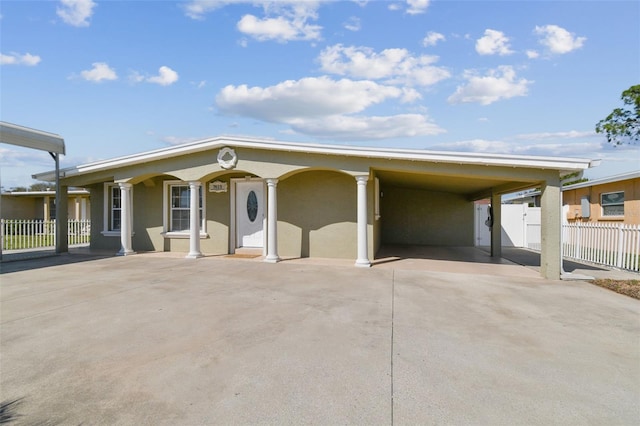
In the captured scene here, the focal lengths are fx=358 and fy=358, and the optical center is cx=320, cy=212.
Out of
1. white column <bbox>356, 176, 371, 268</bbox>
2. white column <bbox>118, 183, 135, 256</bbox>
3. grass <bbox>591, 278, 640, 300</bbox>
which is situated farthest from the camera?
white column <bbox>118, 183, 135, 256</bbox>

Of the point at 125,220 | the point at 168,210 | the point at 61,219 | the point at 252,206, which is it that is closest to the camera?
the point at 125,220

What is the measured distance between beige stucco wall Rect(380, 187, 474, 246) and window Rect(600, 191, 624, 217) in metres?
5.93

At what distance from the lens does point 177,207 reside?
484 inches

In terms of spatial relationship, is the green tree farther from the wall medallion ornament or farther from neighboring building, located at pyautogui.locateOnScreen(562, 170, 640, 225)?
the wall medallion ornament

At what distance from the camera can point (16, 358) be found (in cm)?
361

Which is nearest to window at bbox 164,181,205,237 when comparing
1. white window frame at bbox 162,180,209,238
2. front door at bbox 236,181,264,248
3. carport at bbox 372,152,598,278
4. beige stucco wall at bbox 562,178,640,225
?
white window frame at bbox 162,180,209,238

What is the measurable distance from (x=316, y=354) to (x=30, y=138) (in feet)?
39.7

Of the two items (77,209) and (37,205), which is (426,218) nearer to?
(77,209)

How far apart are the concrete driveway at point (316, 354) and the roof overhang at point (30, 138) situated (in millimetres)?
5878

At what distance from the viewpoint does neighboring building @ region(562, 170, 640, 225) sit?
44.7ft

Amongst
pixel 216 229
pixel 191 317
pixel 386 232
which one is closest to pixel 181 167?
pixel 216 229

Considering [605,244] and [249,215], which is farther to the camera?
[249,215]

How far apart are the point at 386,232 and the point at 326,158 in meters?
7.26

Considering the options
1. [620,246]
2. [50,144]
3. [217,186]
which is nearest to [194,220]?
[217,186]
